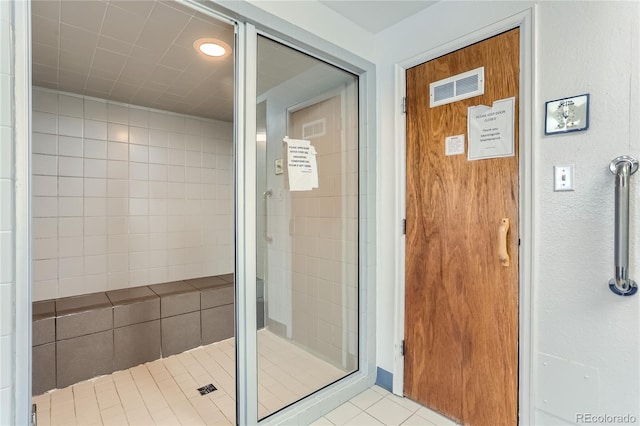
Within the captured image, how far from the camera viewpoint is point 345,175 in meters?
2.09

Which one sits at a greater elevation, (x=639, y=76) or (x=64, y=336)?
(x=639, y=76)

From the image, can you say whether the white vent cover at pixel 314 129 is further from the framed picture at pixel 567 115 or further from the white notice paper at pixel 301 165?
the framed picture at pixel 567 115

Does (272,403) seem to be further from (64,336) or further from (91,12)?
(91,12)

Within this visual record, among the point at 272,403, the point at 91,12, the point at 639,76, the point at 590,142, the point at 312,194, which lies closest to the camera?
the point at 639,76

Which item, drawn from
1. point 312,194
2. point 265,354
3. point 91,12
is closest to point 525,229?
point 312,194

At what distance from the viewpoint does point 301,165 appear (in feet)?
6.04

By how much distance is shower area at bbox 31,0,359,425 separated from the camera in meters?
1.70

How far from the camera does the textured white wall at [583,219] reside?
1.21 metres

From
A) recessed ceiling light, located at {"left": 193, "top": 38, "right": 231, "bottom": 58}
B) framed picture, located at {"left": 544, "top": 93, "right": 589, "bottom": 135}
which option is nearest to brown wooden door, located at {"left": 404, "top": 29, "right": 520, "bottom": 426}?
framed picture, located at {"left": 544, "top": 93, "right": 589, "bottom": 135}

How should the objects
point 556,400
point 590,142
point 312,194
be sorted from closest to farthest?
point 590,142
point 556,400
point 312,194

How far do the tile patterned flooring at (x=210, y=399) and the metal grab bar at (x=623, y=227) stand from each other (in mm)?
1103

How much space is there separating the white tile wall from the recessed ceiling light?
0.91 m

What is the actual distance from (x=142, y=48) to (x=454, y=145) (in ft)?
6.13

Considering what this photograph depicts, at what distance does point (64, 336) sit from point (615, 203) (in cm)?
307
